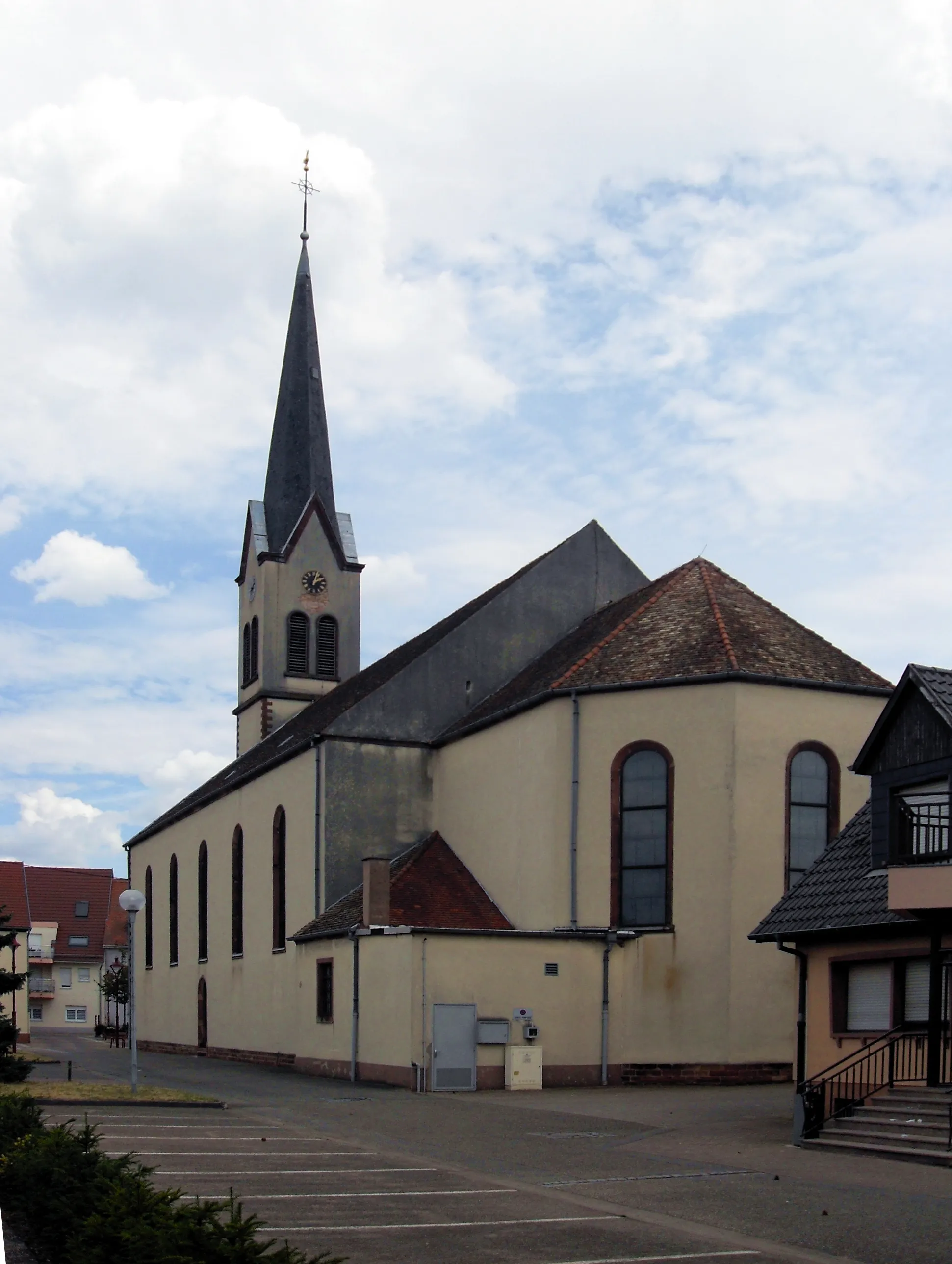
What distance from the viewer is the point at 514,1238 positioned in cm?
1201

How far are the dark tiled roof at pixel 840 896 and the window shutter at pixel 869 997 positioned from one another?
80 centimetres

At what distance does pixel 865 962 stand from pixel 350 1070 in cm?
1394

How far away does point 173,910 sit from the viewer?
181 ft

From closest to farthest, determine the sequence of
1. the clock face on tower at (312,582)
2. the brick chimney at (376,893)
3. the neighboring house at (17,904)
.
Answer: the brick chimney at (376,893), the clock face on tower at (312,582), the neighboring house at (17,904)

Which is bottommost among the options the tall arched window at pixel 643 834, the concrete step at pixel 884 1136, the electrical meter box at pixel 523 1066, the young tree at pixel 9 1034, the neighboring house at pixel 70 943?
the neighboring house at pixel 70 943

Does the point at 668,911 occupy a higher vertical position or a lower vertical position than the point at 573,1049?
higher

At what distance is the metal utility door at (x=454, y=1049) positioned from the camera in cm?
2834

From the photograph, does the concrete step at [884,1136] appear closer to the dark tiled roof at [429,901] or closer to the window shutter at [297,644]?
the dark tiled roof at [429,901]

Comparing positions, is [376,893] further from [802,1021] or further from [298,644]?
[298,644]

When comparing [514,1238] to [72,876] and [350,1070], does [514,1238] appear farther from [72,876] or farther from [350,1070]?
[72,876]

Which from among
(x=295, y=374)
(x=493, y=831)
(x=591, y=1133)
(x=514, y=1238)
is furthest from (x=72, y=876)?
(x=514, y=1238)

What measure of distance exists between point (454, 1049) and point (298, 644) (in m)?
27.4

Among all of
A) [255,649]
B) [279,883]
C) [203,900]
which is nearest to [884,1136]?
[279,883]

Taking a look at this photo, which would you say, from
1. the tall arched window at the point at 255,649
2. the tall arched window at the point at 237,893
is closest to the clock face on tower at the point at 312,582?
the tall arched window at the point at 255,649
